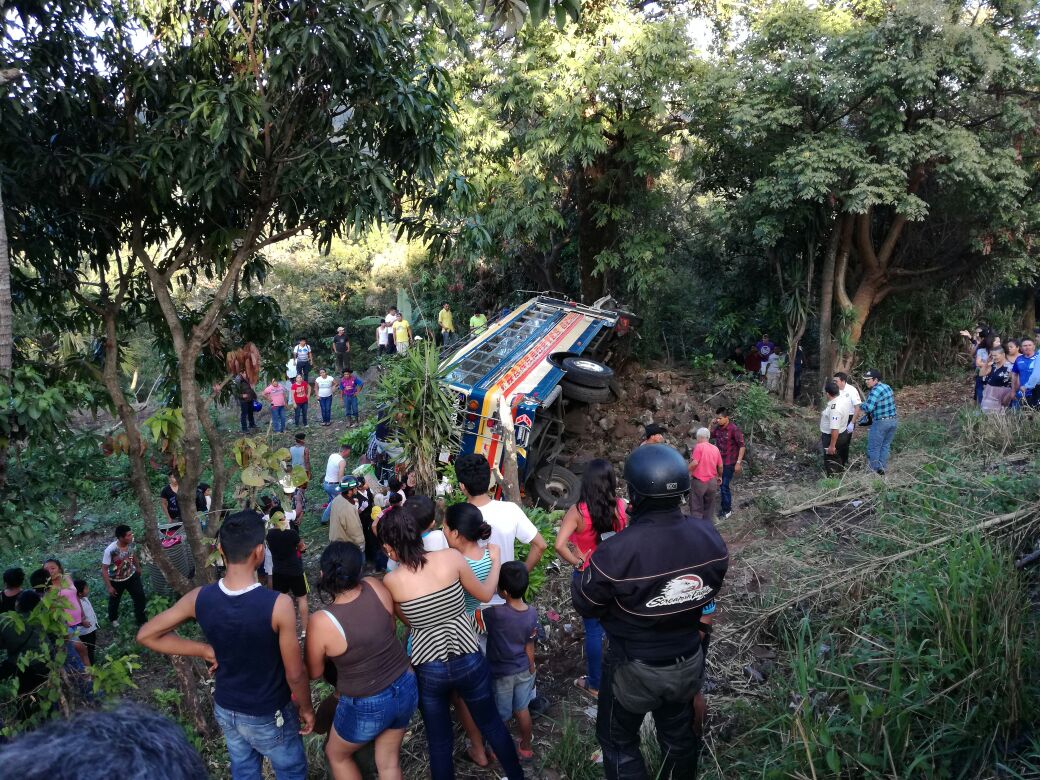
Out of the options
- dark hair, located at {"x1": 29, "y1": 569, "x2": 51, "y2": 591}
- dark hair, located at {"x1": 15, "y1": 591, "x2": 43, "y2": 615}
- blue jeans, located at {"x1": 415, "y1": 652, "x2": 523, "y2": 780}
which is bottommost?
dark hair, located at {"x1": 29, "y1": 569, "x2": 51, "y2": 591}

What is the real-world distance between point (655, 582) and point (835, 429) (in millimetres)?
6767

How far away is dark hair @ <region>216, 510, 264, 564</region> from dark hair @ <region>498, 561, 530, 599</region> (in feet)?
4.12

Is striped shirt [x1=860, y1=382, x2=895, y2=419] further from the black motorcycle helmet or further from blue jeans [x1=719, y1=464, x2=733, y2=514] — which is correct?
the black motorcycle helmet

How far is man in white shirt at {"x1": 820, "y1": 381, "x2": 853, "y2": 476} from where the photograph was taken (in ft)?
28.7

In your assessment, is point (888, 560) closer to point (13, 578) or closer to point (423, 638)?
point (423, 638)

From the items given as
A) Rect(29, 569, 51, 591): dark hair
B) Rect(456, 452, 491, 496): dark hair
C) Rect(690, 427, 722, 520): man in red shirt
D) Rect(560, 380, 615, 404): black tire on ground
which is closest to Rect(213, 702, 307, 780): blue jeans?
Rect(456, 452, 491, 496): dark hair

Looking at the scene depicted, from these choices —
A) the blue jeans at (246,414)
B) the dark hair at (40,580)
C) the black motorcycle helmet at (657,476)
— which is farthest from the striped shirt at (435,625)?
the blue jeans at (246,414)

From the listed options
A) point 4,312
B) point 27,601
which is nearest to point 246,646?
point 4,312

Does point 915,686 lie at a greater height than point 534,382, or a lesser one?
greater

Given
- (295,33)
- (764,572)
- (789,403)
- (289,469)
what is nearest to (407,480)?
(289,469)

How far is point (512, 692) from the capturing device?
151 inches

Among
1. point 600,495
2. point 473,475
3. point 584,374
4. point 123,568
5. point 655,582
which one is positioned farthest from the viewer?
point 584,374

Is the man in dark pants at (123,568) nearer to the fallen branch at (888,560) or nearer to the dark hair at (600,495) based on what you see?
the dark hair at (600,495)

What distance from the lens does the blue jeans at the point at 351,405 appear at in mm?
14828
